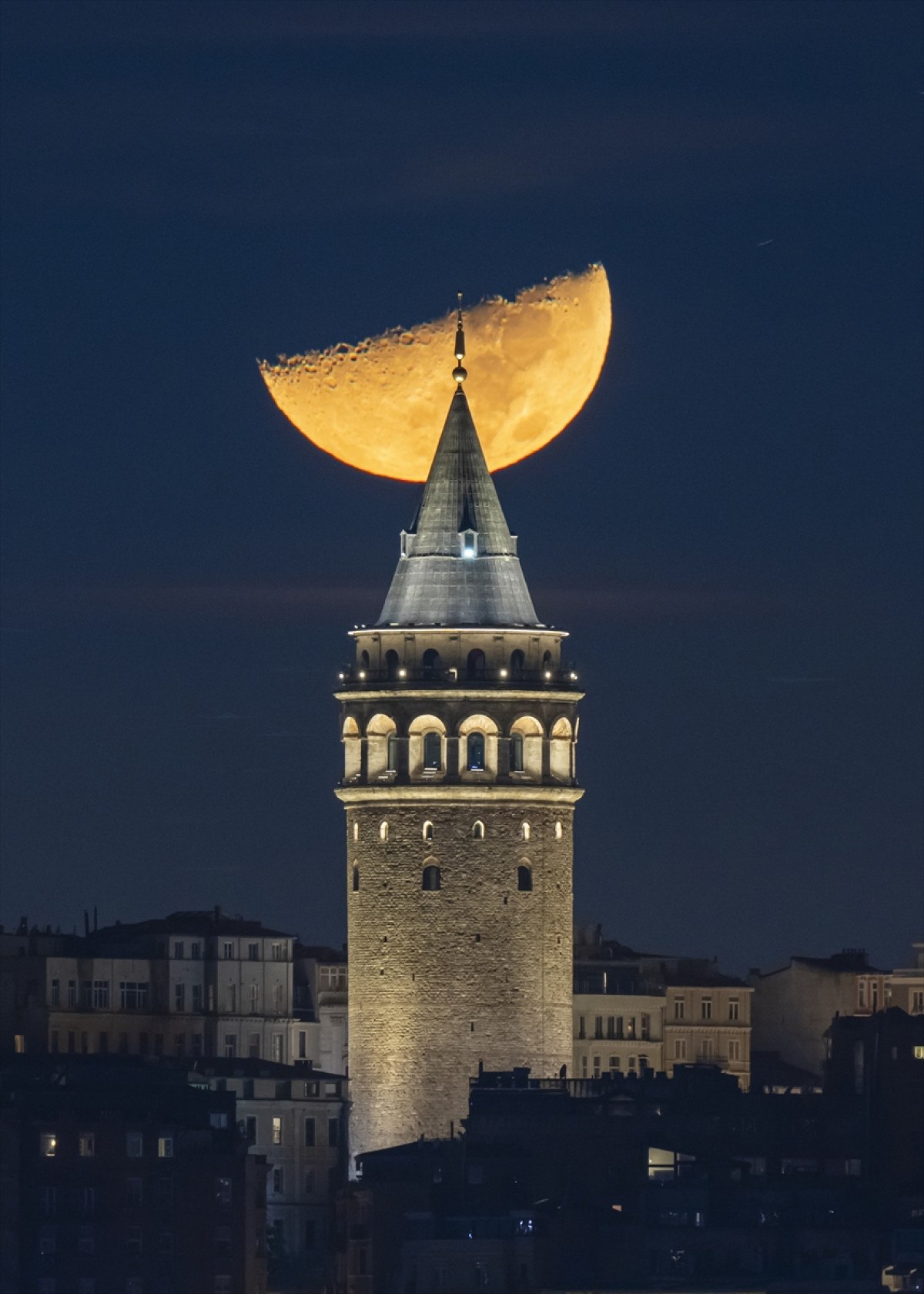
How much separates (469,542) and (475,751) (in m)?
3.35

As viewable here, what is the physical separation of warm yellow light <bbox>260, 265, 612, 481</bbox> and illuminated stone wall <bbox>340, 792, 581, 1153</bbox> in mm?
6493

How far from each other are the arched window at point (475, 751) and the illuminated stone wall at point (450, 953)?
2.50ft

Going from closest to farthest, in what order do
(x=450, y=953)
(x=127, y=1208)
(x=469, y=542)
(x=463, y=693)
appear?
(x=127, y=1208) → (x=450, y=953) → (x=463, y=693) → (x=469, y=542)

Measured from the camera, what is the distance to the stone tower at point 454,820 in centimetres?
13875

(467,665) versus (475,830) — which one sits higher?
(467,665)

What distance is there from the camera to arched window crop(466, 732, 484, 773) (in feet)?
459

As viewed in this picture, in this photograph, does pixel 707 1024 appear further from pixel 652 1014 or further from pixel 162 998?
pixel 162 998

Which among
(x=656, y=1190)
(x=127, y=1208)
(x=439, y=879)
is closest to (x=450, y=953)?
(x=439, y=879)

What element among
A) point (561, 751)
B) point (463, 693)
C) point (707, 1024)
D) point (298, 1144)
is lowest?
point (298, 1144)

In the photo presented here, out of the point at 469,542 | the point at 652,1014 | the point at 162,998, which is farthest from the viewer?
the point at 652,1014

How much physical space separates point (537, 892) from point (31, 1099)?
29.6ft

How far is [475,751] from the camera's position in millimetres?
140375

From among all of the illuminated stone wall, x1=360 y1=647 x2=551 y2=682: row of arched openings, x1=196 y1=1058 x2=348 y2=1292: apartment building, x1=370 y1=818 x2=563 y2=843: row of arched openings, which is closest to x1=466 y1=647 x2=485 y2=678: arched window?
x1=360 y1=647 x2=551 y2=682: row of arched openings

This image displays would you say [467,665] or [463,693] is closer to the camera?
[463,693]
